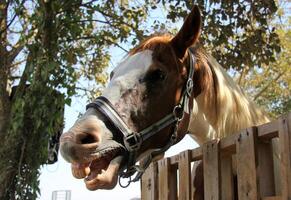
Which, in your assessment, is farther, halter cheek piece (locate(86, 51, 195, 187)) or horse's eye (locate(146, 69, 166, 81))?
horse's eye (locate(146, 69, 166, 81))

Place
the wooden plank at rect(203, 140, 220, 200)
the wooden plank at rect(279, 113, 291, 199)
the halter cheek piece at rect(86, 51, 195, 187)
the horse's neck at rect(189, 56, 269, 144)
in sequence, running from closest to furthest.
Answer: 1. the wooden plank at rect(279, 113, 291, 199)
2. the halter cheek piece at rect(86, 51, 195, 187)
3. the wooden plank at rect(203, 140, 220, 200)
4. the horse's neck at rect(189, 56, 269, 144)

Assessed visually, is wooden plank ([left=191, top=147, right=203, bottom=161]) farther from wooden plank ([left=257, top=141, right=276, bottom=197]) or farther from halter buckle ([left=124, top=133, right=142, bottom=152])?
halter buckle ([left=124, top=133, right=142, bottom=152])

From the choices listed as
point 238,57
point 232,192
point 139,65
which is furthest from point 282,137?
point 238,57

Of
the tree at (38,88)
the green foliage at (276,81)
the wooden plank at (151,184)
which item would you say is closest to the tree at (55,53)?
the tree at (38,88)

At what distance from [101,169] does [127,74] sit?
52cm

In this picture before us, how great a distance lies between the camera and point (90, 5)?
8273mm

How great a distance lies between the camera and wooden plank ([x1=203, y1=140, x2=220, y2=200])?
101 inches

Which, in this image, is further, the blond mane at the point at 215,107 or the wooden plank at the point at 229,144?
the blond mane at the point at 215,107

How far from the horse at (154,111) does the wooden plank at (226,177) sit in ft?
0.68

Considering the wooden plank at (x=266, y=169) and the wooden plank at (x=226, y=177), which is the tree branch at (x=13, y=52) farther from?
the wooden plank at (x=266, y=169)

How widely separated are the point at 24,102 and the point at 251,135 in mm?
5739

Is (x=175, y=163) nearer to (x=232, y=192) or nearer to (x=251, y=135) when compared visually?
(x=232, y=192)

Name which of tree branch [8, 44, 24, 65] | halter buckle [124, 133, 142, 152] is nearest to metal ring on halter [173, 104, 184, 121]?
halter buckle [124, 133, 142, 152]

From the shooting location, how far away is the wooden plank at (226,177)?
2.55m
